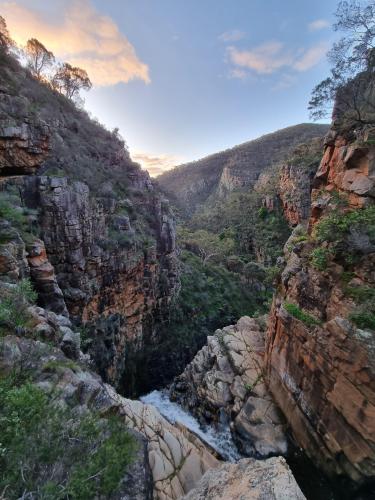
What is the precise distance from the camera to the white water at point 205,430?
36.9 ft

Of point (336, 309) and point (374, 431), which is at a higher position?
point (336, 309)

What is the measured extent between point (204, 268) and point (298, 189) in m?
16.1

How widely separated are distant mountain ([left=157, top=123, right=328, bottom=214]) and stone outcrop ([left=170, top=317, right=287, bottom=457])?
164 feet

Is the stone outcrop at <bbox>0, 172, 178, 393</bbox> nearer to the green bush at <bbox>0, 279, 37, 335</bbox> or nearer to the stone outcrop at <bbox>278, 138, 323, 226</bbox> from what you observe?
the green bush at <bbox>0, 279, 37, 335</bbox>

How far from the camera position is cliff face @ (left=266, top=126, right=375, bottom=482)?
25.3ft

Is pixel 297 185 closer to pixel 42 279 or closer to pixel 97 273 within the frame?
pixel 97 273

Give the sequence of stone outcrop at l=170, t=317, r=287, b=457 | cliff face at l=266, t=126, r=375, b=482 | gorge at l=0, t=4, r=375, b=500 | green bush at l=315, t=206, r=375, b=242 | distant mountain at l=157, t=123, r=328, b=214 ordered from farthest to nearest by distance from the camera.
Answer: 1. distant mountain at l=157, t=123, r=328, b=214
2. stone outcrop at l=170, t=317, r=287, b=457
3. green bush at l=315, t=206, r=375, b=242
4. cliff face at l=266, t=126, r=375, b=482
5. gorge at l=0, t=4, r=375, b=500

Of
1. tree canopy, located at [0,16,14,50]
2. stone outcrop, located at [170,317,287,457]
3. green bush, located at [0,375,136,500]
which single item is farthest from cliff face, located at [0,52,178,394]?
green bush, located at [0,375,136,500]

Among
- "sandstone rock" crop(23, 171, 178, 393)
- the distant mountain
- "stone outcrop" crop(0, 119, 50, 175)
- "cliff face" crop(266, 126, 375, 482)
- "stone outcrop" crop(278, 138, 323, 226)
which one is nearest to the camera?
"cliff face" crop(266, 126, 375, 482)

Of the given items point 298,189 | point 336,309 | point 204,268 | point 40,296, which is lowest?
point 204,268

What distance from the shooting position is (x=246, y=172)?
70.8 meters

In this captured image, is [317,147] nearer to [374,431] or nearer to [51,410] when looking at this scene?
[374,431]

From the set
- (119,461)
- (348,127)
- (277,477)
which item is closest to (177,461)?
(277,477)

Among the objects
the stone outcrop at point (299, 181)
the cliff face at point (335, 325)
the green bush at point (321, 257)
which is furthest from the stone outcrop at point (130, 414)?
the stone outcrop at point (299, 181)
